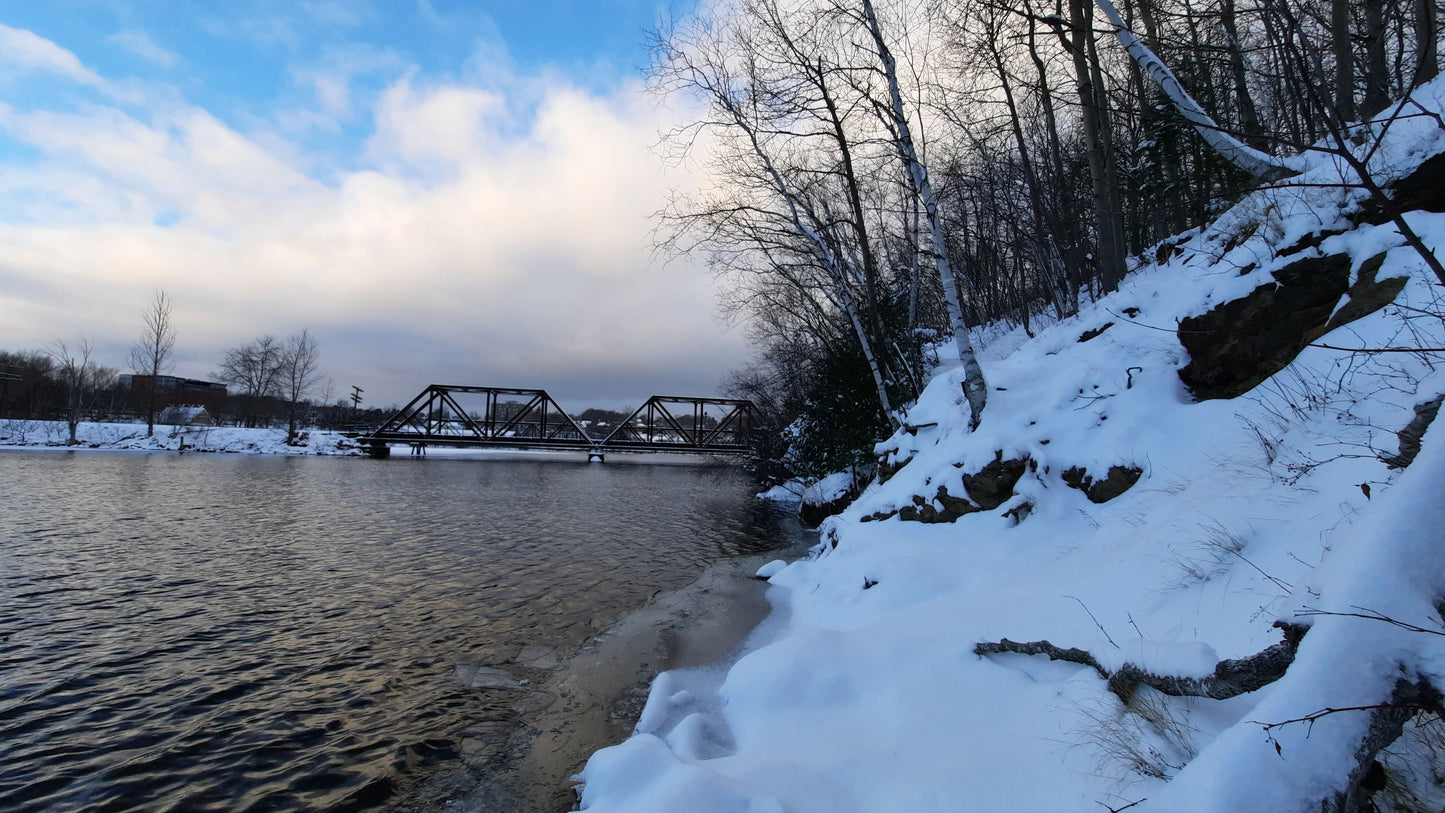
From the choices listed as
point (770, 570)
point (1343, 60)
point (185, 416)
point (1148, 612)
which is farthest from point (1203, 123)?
point (185, 416)

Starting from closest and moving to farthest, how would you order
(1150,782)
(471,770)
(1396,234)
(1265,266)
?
(1150,782) < (471,770) < (1396,234) < (1265,266)

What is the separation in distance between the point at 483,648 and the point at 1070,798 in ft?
19.0

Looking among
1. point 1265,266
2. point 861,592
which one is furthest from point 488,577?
point 1265,266

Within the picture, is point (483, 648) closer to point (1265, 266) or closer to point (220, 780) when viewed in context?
point (220, 780)

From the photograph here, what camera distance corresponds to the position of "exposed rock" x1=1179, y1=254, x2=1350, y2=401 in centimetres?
487

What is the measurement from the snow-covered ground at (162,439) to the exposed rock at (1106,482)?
49323 mm

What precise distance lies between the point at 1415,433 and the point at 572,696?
5.85 meters

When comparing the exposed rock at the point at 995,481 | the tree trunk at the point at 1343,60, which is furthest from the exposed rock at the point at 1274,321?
the tree trunk at the point at 1343,60

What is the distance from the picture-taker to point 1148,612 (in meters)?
3.33

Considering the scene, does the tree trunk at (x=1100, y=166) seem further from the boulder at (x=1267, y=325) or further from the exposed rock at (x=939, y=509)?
the exposed rock at (x=939, y=509)

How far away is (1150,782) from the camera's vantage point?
2.35m

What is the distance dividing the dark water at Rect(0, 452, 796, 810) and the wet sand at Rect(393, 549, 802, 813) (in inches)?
9.4

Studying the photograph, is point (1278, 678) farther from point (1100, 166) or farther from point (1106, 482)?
point (1100, 166)

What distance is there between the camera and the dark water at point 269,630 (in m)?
3.95
